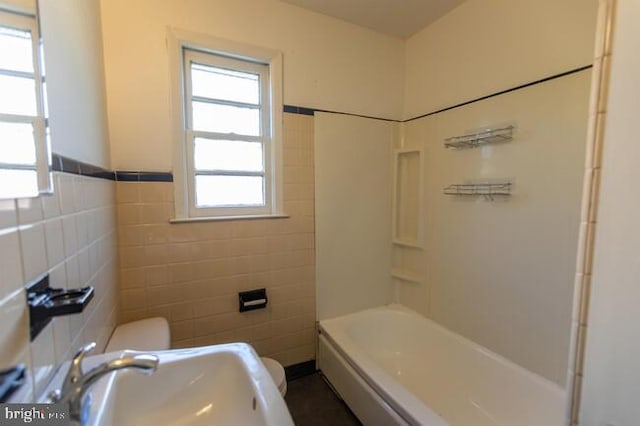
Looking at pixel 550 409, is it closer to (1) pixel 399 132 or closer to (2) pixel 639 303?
(2) pixel 639 303

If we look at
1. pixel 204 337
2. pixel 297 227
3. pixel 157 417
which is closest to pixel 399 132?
pixel 297 227

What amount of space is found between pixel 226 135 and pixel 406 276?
178cm

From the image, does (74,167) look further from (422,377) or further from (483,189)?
(422,377)

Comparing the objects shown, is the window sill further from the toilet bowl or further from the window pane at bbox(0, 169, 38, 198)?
the window pane at bbox(0, 169, 38, 198)

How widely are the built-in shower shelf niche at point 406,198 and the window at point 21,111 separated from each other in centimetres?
216

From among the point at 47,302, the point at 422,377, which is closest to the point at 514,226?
the point at 422,377

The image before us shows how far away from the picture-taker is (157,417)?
2.78 ft

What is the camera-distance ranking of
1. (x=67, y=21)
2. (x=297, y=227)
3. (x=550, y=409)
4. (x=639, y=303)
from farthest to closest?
1. (x=297, y=227)
2. (x=550, y=409)
3. (x=67, y=21)
4. (x=639, y=303)

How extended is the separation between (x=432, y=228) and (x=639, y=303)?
5.53 ft

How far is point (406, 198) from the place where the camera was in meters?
2.39

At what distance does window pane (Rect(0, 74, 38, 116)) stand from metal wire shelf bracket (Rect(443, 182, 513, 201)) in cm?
204

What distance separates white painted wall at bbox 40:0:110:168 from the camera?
79 cm

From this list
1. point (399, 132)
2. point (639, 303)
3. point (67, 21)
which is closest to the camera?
point (639, 303)

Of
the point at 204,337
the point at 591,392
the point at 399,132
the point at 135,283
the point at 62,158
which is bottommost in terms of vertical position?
the point at 204,337
